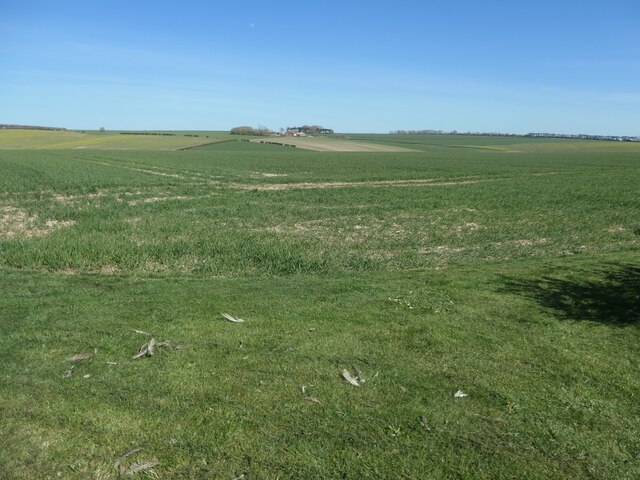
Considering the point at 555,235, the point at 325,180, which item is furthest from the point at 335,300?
the point at 325,180

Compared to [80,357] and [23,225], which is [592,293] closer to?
[80,357]

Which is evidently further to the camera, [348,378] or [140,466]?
[348,378]

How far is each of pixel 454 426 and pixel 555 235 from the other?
14.4 m

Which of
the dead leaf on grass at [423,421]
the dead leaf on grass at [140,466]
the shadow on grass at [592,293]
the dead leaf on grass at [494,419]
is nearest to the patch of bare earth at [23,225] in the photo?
the dead leaf on grass at [140,466]

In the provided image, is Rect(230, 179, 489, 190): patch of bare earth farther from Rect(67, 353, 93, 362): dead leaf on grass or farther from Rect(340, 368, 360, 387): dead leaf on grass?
Rect(340, 368, 360, 387): dead leaf on grass

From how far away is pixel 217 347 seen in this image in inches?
269

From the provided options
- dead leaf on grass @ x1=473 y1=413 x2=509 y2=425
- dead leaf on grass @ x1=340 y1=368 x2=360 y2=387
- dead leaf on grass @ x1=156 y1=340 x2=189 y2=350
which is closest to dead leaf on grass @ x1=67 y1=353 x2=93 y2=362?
dead leaf on grass @ x1=156 y1=340 x2=189 y2=350

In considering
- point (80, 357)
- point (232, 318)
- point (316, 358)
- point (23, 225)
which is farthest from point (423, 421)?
point (23, 225)

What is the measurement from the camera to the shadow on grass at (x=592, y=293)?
8.37 m

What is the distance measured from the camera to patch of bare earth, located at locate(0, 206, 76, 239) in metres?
17.1

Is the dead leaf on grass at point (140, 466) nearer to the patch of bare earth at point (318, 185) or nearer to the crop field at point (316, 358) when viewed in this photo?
the crop field at point (316, 358)

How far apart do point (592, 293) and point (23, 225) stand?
18589 millimetres

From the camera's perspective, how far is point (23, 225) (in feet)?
61.5

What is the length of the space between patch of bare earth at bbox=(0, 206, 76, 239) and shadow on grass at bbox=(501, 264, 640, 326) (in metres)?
14.9
